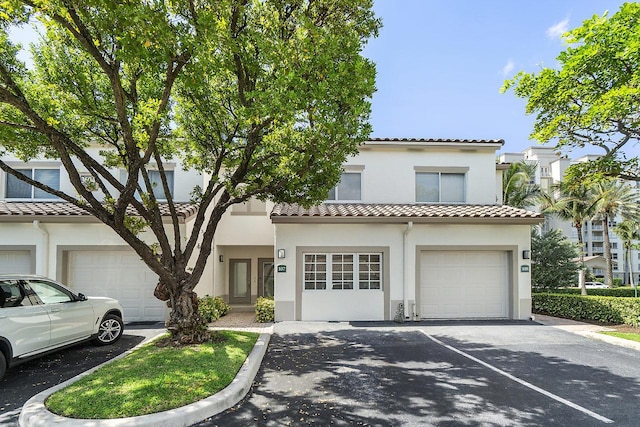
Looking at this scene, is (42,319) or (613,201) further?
(613,201)

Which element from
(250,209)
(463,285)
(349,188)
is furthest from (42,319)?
(463,285)

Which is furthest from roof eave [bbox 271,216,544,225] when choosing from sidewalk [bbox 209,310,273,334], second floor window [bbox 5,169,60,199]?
second floor window [bbox 5,169,60,199]

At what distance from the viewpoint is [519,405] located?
5.11 meters

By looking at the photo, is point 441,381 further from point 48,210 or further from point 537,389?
point 48,210

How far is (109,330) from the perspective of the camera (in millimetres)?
8438

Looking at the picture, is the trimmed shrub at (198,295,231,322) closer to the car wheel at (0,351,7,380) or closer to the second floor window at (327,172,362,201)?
the car wheel at (0,351,7,380)

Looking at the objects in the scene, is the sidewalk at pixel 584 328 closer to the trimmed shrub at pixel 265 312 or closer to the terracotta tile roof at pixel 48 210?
the trimmed shrub at pixel 265 312

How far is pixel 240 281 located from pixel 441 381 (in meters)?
11.1

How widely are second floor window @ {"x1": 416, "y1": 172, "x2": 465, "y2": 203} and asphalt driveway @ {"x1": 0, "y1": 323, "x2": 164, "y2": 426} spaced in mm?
10150

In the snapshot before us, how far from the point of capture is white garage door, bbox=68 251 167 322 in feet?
36.8

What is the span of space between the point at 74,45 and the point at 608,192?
95.0 feet

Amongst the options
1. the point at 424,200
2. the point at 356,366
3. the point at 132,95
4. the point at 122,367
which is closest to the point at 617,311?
the point at 424,200

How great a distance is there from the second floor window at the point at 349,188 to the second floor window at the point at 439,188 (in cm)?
227

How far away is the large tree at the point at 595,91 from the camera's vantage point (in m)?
8.95
